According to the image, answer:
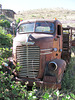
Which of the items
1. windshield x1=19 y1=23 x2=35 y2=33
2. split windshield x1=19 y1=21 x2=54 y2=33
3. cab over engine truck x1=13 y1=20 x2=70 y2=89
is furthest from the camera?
windshield x1=19 y1=23 x2=35 y2=33

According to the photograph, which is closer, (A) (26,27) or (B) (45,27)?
(B) (45,27)

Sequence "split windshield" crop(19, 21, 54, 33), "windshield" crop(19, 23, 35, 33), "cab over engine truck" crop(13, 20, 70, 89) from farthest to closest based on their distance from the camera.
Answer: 1. "windshield" crop(19, 23, 35, 33)
2. "split windshield" crop(19, 21, 54, 33)
3. "cab over engine truck" crop(13, 20, 70, 89)

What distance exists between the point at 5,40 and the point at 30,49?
5999mm

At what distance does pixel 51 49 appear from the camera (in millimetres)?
5062

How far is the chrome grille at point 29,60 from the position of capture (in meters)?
4.60

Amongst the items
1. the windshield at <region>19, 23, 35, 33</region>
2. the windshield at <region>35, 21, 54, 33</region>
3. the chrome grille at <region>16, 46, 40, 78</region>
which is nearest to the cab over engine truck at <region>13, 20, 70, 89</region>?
the chrome grille at <region>16, 46, 40, 78</region>

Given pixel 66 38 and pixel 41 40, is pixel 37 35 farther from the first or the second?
pixel 66 38

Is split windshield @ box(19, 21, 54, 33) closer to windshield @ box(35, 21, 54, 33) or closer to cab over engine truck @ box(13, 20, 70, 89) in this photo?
windshield @ box(35, 21, 54, 33)

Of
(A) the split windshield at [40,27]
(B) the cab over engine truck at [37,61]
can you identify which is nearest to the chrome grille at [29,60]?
(B) the cab over engine truck at [37,61]

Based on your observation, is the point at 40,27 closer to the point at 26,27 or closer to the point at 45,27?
the point at 45,27

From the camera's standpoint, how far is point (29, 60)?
464 cm

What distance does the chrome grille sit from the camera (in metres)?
4.60

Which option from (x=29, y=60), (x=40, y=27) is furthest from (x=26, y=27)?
(x=29, y=60)

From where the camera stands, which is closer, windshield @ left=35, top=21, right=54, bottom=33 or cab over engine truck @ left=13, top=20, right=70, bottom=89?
cab over engine truck @ left=13, top=20, right=70, bottom=89
